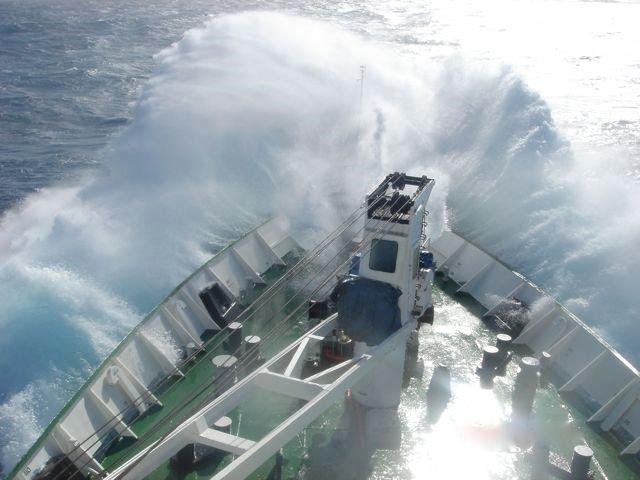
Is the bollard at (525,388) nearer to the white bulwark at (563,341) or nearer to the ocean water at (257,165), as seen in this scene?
the white bulwark at (563,341)

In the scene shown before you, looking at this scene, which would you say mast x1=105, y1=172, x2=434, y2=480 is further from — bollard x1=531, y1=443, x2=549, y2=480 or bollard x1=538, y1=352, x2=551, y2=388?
bollard x1=538, y1=352, x2=551, y2=388

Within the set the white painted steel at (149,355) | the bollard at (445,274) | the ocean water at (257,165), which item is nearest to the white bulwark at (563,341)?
the bollard at (445,274)

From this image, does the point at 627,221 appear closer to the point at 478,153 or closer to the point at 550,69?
the point at 478,153

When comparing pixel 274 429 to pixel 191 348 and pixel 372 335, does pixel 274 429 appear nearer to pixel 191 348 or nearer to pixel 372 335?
pixel 372 335

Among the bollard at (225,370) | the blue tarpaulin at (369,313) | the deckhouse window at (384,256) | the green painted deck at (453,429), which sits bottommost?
the green painted deck at (453,429)

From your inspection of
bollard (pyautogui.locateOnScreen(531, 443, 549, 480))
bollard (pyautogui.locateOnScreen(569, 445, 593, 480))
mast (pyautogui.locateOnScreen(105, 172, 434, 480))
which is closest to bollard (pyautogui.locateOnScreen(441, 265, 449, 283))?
mast (pyautogui.locateOnScreen(105, 172, 434, 480))

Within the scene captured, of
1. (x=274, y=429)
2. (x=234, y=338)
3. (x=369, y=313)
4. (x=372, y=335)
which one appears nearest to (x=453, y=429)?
(x=372, y=335)

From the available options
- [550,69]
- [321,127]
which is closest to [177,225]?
[321,127]
